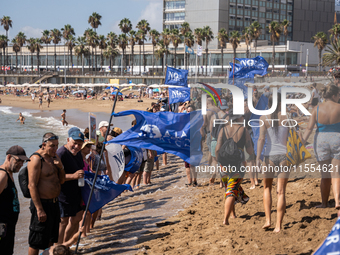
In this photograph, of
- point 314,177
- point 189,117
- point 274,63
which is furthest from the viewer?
point 274,63

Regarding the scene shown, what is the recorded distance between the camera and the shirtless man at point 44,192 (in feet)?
16.4

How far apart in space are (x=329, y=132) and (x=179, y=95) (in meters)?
Result: 9.05

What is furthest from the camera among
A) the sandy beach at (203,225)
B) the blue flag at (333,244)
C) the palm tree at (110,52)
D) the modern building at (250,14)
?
the modern building at (250,14)

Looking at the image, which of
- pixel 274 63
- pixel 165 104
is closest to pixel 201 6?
pixel 274 63

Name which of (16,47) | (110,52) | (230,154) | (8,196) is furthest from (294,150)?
(16,47)

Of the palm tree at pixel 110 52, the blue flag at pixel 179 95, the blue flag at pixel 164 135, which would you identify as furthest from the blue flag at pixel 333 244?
the palm tree at pixel 110 52

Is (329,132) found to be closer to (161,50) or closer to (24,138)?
(24,138)

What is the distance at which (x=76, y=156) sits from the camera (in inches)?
228

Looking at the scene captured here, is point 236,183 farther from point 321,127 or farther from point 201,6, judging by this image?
point 201,6

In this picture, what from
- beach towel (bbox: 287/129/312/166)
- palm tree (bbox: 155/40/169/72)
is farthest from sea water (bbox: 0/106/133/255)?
palm tree (bbox: 155/40/169/72)

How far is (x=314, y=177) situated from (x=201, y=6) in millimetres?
99151

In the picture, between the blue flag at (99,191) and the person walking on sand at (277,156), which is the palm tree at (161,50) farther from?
the person walking on sand at (277,156)

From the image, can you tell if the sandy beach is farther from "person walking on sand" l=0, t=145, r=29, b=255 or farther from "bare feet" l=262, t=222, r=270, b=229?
"person walking on sand" l=0, t=145, r=29, b=255

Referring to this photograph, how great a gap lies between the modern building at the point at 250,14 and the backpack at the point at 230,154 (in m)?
92.9
